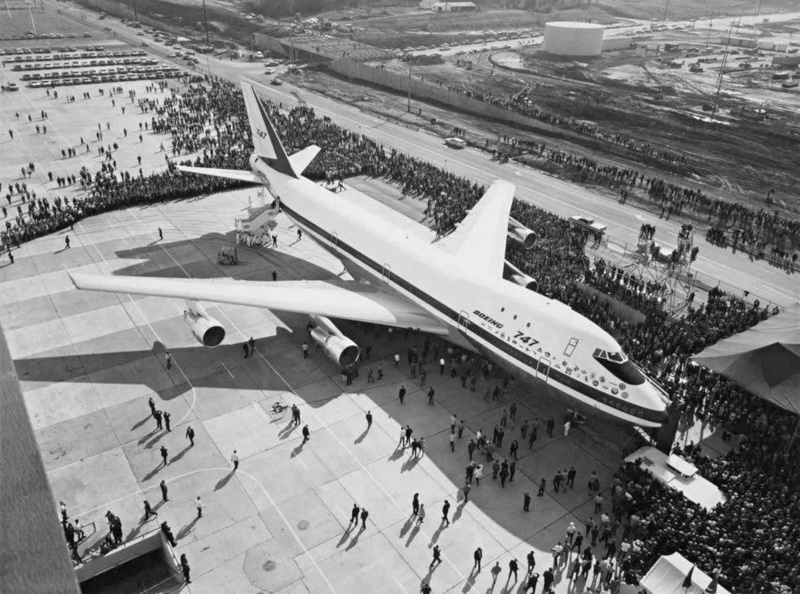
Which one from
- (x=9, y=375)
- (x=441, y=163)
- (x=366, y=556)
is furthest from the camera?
(x=441, y=163)

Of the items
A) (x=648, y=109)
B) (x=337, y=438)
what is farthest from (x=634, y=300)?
(x=648, y=109)

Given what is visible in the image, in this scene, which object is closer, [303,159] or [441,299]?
[441,299]

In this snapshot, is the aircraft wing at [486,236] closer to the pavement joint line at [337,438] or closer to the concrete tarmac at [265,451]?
the concrete tarmac at [265,451]

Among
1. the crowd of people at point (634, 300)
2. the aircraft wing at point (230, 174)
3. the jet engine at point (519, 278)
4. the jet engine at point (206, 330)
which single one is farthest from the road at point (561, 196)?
the jet engine at point (206, 330)

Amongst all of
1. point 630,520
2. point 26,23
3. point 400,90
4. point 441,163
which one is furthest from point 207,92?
point 26,23

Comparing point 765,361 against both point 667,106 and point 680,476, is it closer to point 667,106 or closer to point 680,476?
point 680,476

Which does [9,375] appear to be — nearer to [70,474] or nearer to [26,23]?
[70,474]
